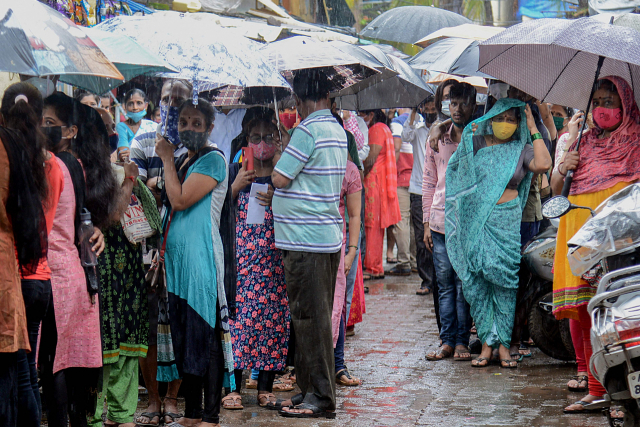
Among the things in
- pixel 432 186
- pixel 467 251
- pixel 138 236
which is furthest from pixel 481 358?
pixel 138 236

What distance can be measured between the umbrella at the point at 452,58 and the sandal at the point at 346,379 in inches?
99.4

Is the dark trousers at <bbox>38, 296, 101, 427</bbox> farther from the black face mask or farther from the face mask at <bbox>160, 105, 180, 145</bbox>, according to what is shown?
the face mask at <bbox>160, 105, 180, 145</bbox>

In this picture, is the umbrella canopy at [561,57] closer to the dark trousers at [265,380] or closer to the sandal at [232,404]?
the dark trousers at [265,380]

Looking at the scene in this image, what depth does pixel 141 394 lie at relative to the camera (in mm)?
6027

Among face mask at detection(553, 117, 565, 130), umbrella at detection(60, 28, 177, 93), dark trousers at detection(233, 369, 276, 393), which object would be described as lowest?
dark trousers at detection(233, 369, 276, 393)

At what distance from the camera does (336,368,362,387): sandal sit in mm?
6207

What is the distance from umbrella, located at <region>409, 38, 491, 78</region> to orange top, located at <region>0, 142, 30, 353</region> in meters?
4.07

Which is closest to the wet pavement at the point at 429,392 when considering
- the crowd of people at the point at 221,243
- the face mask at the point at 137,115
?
the crowd of people at the point at 221,243

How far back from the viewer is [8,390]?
138 inches

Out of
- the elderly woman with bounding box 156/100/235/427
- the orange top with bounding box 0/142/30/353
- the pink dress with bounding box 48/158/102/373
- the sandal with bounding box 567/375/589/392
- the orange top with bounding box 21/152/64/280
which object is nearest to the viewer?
the orange top with bounding box 0/142/30/353

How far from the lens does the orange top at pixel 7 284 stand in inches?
136

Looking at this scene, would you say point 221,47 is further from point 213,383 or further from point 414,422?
point 414,422

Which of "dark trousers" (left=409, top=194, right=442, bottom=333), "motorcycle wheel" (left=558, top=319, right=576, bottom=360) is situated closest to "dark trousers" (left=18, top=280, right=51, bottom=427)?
"motorcycle wheel" (left=558, top=319, right=576, bottom=360)

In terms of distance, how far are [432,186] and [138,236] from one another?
3354 millimetres
